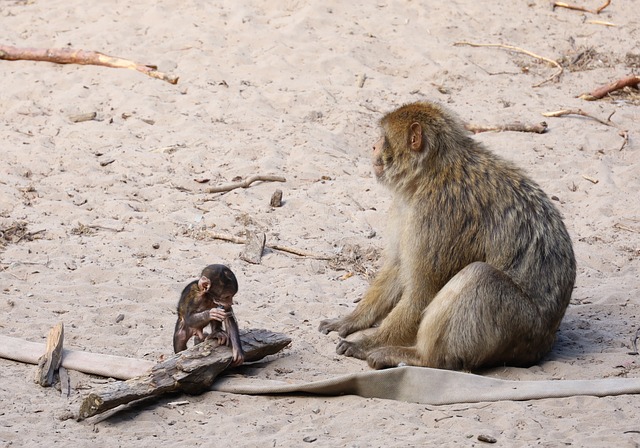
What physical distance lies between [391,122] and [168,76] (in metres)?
5.21

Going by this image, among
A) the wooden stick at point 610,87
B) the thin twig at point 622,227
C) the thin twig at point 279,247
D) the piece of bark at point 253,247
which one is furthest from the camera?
the wooden stick at point 610,87

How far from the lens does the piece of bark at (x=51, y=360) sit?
598 cm

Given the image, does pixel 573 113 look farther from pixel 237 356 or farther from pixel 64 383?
pixel 64 383

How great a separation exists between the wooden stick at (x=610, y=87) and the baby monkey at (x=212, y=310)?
7.16 metres

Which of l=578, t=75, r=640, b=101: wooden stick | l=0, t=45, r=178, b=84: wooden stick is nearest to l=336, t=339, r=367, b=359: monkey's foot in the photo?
l=0, t=45, r=178, b=84: wooden stick

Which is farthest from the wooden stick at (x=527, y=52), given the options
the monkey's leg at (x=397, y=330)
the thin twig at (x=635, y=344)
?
the monkey's leg at (x=397, y=330)

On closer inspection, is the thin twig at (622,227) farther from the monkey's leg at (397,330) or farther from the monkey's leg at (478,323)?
the monkey's leg at (397,330)

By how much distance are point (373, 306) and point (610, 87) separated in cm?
612

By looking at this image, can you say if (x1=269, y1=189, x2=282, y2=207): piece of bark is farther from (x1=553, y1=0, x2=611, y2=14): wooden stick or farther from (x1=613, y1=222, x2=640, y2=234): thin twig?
(x1=553, y1=0, x2=611, y2=14): wooden stick

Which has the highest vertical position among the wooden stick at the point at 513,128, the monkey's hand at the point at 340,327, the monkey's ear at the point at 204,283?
the wooden stick at the point at 513,128

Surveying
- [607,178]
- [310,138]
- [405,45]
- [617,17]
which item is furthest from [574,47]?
[310,138]

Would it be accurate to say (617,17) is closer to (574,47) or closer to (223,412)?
(574,47)

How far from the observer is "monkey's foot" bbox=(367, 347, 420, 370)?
6355 mm

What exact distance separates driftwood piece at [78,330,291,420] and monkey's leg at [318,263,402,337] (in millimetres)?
970
